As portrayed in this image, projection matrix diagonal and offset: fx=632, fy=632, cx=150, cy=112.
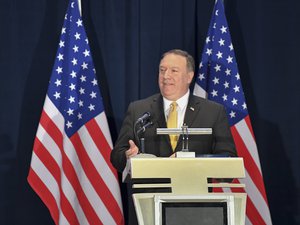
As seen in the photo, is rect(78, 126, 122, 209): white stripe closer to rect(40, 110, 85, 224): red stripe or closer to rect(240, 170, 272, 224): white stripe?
rect(40, 110, 85, 224): red stripe

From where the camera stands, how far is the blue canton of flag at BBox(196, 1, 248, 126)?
4879 millimetres

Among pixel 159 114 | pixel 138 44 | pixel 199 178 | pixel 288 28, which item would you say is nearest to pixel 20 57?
pixel 138 44

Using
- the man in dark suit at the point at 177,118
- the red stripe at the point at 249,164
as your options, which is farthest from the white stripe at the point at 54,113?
the red stripe at the point at 249,164

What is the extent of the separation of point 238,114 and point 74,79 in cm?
129

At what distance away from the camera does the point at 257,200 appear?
4.90 meters

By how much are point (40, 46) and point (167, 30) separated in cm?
104

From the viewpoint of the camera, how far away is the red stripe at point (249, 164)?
4.86 metres

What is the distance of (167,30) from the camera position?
5.20 metres

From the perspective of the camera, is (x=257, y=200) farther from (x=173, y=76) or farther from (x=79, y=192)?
(x=173, y=76)

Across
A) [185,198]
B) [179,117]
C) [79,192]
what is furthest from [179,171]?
[79,192]

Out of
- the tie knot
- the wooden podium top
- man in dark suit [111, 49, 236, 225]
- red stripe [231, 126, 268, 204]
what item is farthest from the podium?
red stripe [231, 126, 268, 204]

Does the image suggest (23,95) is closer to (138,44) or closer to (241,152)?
(138,44)

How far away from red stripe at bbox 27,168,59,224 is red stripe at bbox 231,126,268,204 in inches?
57.8

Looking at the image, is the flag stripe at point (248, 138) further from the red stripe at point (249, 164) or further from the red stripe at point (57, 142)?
the red stripe at point (57, 142)
